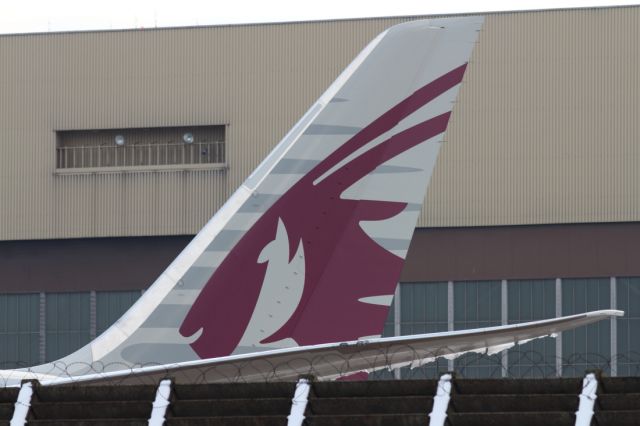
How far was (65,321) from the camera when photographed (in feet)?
149

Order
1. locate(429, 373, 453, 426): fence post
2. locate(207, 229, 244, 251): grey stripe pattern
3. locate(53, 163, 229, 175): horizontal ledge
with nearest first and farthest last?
1. locate(429, 373, 453, 426): fence post
2. locate(207, 229, 244, 251): grey stripe pattern
3. locate(53, 163, 229, 175): horizontal ledge

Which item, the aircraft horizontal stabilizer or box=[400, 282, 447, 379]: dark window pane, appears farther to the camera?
box=[400, 282, 447, 379]: dark window pane

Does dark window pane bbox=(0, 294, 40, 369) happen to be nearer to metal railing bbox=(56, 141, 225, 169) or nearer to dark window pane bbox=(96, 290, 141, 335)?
dark window pane bbox=(96, 290, 141, 335)

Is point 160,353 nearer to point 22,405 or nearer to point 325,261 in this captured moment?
point 325,261

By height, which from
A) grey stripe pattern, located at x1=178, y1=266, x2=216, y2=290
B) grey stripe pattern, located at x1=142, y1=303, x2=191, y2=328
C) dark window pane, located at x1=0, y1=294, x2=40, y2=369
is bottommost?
grey stripe pattern, located at x1=142, y1=303, x2=191, y2=328

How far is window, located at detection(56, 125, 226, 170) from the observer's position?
1763 inches

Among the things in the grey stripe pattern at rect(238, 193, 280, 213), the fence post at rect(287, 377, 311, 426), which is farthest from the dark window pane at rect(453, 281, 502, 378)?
the fence post at rect(287, 377, 311, 426)

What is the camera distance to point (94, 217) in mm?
44781

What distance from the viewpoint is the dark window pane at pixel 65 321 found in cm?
4538

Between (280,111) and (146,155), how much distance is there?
14.2ft

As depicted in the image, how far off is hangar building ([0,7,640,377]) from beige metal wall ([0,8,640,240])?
44 mm

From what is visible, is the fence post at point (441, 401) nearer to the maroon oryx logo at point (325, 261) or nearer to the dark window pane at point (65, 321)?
the maroon oryx logo at point (325, 261)

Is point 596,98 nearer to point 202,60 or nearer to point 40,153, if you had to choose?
point 202,60

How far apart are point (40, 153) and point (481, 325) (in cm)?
1394
